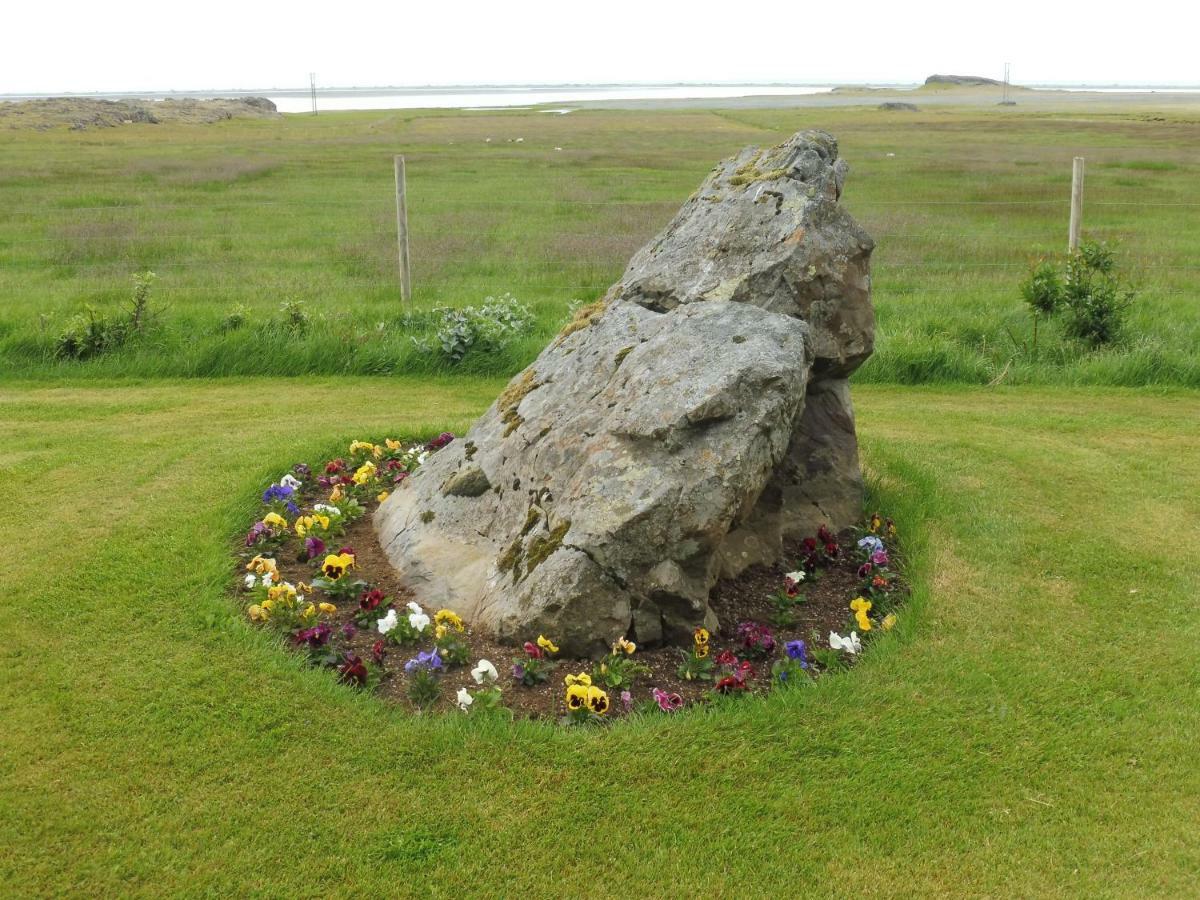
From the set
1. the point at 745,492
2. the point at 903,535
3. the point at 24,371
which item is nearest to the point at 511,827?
the point at 745,492

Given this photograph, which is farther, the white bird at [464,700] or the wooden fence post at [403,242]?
the wooden fence post at [403,242]

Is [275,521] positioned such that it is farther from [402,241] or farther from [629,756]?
[402,241]

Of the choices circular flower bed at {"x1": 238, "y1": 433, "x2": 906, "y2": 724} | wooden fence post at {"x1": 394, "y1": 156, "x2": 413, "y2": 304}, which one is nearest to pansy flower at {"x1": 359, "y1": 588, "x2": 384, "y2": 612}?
circular flower bed at {"x1": 238, "y1": 433, "x2": 906, "y2": 724}

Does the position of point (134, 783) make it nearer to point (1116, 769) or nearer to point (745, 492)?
point (745, 492)

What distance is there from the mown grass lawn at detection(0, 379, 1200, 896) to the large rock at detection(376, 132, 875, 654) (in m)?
0.75

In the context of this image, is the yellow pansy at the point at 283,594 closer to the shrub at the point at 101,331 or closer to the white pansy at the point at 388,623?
the white pansy at the point at 388,623

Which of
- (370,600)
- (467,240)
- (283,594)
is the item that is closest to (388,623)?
(370,600)

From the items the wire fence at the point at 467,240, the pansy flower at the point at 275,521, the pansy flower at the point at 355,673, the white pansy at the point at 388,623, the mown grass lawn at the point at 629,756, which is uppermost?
the wire fence at the point at 467,240

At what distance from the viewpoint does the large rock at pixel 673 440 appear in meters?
5.59

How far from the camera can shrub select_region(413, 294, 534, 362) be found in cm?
1203

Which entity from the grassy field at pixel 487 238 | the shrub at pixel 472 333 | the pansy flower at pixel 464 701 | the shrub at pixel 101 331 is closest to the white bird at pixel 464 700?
the pansy flower at pixel 464 701

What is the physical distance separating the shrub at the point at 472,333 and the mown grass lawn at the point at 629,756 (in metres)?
4.89

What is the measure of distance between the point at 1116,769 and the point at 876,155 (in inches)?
1633

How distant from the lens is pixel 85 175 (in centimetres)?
3456
